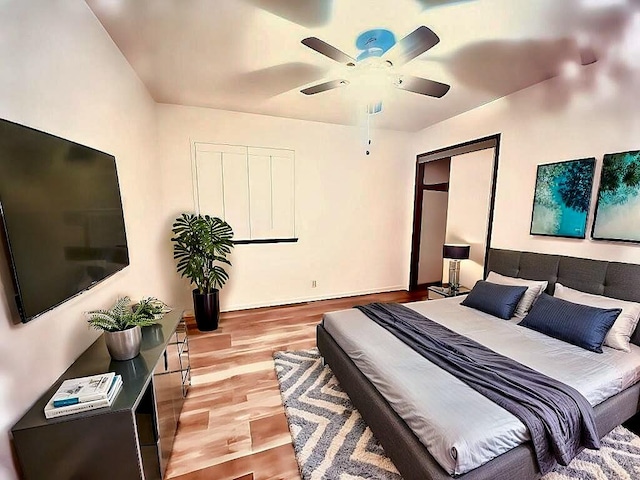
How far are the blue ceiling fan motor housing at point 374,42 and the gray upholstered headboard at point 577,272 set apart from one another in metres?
2.38

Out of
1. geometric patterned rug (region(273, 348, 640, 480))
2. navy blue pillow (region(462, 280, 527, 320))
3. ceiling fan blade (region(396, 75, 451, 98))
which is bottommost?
geometric patterned rug (region(273, 348, 640, 480))

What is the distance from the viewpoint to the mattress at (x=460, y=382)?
3.85ft

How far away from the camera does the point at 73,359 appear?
1467 millimetres

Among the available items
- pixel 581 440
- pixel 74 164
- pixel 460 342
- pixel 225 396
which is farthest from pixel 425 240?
pixel 74 164

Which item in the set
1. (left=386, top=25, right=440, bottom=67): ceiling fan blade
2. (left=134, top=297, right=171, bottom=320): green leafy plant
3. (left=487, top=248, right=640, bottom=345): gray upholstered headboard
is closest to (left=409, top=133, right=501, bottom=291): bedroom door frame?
(left=487, top=248, right=640, bottom=345): gray upholstered headboard

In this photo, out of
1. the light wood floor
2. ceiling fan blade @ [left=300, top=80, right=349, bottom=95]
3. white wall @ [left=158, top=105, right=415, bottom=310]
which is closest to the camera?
the light wood floor

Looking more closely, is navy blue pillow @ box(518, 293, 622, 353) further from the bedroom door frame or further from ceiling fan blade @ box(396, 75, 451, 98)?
ceiling fan blade @ box(396, 75, 451, 98)

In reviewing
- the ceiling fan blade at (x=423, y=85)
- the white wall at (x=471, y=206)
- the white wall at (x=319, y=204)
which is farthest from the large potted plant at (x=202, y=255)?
the white wall at (x=471, y=206)

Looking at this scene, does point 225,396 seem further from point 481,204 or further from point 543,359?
point 481,204

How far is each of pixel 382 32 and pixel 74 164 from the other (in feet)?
6.80

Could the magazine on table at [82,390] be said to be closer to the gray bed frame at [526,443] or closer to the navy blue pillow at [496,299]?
the gray bed frame at [526,443]

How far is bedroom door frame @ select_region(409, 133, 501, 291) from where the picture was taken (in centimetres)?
314

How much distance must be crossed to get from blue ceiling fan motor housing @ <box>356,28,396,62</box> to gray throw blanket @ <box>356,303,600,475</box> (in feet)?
7.01

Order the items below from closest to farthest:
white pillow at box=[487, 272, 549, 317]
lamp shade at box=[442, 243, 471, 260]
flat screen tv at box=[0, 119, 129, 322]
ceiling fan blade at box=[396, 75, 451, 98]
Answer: flat screen tv at box=[0, 119, 129, 322] < ceiling fan blade at box=[396, 75, 451, 98] < white pillow at box=[487, 272, 549, 317] < lamp shade at box=[442, 243, 471, 260]
